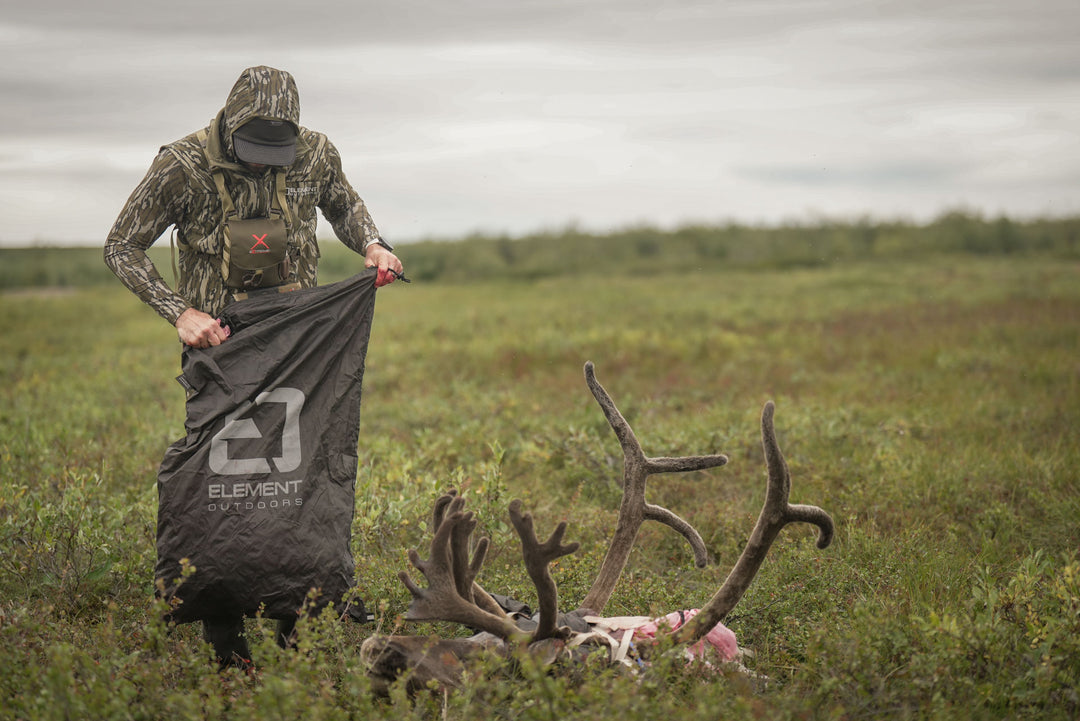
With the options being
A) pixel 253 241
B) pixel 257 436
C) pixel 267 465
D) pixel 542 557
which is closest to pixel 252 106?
pixel 253 241

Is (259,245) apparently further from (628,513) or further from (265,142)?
(628,513)

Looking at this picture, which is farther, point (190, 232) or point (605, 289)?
point (605, 289)

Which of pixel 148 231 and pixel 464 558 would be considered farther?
pixel 148 231

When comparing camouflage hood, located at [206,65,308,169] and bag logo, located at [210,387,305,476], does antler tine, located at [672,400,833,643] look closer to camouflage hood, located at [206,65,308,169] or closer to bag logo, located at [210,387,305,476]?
bag logo, located at [210,387,305,476]

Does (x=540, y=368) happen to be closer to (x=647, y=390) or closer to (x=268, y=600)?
(x=647, y=390)

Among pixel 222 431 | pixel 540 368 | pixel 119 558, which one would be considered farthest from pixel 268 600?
pixel 540 368

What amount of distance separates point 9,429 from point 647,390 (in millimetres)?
6185

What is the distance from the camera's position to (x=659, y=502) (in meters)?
5.79

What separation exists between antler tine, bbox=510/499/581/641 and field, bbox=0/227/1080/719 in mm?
192

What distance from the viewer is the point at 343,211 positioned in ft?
14.0

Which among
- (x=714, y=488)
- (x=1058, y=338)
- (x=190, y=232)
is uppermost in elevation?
(x=190, y=232)

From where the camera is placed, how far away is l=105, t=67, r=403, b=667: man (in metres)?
3.60

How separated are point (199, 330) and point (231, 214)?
0.55 m

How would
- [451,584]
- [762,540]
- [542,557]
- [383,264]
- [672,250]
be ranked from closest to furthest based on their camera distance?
[542,557]
[451,584]
[762,540]
[383,264]
[672,250]
